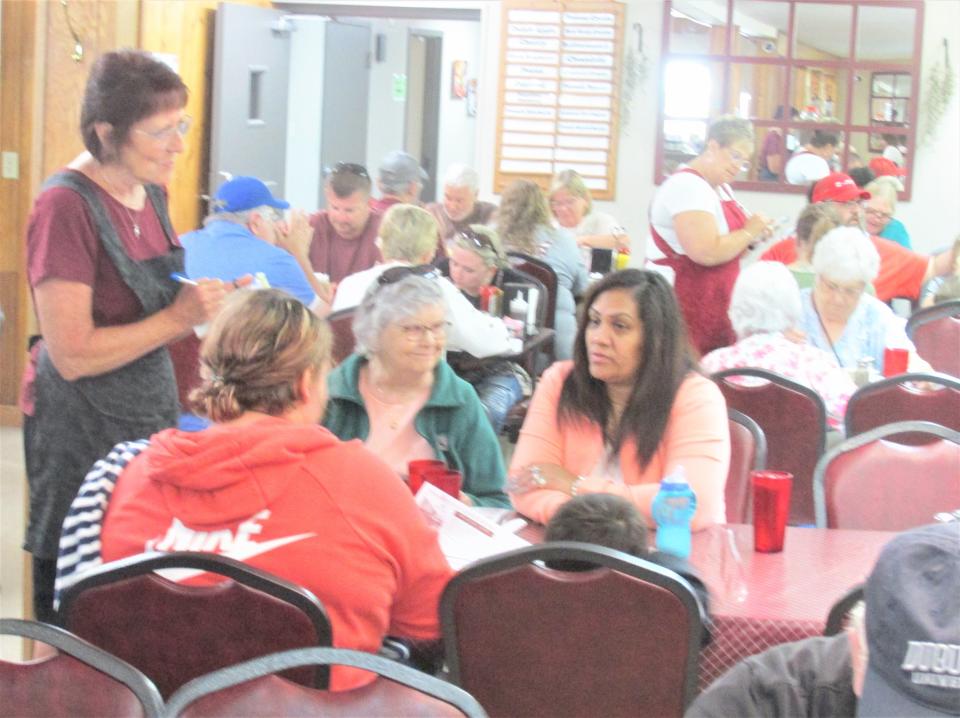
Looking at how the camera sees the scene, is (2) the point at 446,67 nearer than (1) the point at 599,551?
No

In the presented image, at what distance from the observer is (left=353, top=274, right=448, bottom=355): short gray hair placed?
3217mm

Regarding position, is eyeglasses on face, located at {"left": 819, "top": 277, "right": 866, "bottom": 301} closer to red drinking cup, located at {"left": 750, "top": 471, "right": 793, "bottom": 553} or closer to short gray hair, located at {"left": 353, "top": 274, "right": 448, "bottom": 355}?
short gray hair, located at {"left": 353, "top": 274, "right": 448, "bottom": 355}

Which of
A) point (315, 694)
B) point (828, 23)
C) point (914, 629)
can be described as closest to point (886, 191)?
point (828, 23)

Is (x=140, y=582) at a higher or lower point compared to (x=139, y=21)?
lower

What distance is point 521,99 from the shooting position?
8.43 metres

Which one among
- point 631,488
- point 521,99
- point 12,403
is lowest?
point 12,403

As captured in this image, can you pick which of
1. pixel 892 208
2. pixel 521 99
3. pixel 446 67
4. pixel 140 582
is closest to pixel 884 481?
pixel 140 582

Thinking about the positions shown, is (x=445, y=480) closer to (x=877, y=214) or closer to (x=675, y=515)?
(x=675, y=515)

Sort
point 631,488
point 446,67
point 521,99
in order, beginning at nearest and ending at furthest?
point 631,488, point 521,99, point 446,67

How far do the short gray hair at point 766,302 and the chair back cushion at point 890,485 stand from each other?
943mm

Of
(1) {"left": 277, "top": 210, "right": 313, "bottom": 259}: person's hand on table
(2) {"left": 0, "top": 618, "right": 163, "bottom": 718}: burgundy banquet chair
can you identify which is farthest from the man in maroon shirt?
(2) {"left": 0, "top": 618, "right": 163, "bottom": 718}: burgundy banquet chair

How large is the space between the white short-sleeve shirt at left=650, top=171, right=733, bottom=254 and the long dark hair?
5.85 ft

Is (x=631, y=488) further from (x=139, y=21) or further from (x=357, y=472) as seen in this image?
(x=139, y=21)

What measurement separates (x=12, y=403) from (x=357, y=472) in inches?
185
